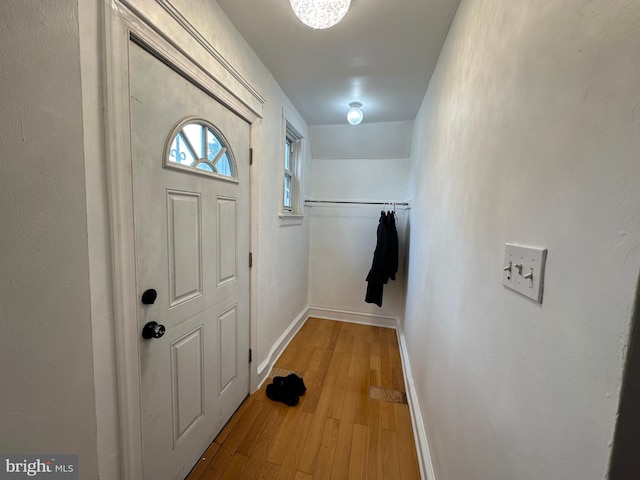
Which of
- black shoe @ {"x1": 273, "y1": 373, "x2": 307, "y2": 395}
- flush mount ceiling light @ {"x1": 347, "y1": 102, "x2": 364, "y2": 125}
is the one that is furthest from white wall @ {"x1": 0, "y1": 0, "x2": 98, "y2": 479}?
flush mount ceiling light @ {"x1": 347, "y1": 102, "x2": 364, "y2": 125}

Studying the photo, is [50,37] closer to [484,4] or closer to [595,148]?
[595,148]

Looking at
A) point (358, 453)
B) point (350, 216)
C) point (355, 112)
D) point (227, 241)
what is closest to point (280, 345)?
point (358, 453)

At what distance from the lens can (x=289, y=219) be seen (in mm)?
2410

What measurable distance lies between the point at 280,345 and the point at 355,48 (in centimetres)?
242

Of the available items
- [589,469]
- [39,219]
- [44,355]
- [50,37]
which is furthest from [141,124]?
[589,469]

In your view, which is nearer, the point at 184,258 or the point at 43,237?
the point at 43,237

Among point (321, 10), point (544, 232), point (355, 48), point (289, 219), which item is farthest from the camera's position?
point (289, 219)

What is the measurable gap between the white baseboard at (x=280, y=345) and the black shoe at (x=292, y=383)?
4.8 inches

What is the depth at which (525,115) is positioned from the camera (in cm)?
60

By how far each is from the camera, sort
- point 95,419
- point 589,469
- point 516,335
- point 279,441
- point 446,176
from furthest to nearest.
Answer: point 279,441
point 446,176
point 95,419
point 516,335
point 589,469

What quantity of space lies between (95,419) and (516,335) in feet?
4.16

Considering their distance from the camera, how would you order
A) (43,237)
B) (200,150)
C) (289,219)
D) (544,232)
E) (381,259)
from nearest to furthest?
(544,232)
(43,237)
(200,150)
(289,219)
(381,259)

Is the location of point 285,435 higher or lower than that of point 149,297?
lower

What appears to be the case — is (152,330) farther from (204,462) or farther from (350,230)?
(350,230)
